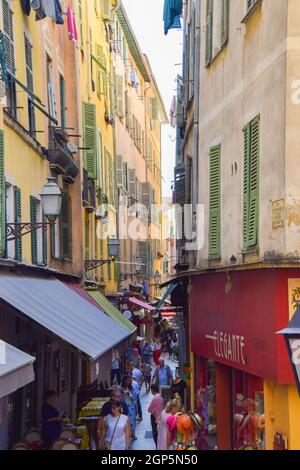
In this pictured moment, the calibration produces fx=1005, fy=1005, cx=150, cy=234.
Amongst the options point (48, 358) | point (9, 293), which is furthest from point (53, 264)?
point (9, 293)

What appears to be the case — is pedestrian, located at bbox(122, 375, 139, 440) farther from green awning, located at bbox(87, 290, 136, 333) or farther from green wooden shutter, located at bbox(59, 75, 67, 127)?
green wooden shutter, located at bbox(59, 75, 67, 127)

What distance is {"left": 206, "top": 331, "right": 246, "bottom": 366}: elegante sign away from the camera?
1531 cm

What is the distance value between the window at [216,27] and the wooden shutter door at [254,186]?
338cm

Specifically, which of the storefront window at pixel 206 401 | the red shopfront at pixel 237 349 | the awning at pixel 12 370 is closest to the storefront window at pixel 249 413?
the red shopfront at pixel 237 349

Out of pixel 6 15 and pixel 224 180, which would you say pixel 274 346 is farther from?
pixel 6 15

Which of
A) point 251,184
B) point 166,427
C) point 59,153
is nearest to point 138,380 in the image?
point 59,153

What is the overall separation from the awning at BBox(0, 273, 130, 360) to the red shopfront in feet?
5.78

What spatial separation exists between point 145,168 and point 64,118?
113 feet

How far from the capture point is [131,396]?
24.3 meters

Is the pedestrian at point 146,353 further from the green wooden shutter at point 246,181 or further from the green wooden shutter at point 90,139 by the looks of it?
the green wooden shutter at point 246,181

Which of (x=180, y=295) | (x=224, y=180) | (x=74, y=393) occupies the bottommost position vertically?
(x=74, y=393)

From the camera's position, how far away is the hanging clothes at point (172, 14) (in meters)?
27.0

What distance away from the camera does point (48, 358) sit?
2053cm

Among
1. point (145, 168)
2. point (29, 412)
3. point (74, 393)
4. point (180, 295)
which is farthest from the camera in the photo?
point (145, 168)
